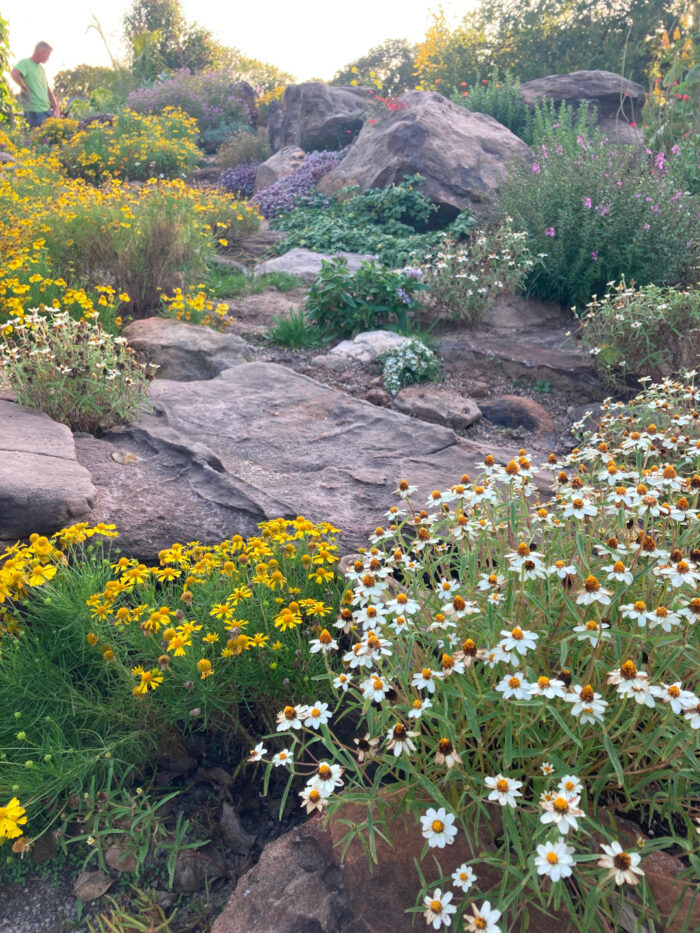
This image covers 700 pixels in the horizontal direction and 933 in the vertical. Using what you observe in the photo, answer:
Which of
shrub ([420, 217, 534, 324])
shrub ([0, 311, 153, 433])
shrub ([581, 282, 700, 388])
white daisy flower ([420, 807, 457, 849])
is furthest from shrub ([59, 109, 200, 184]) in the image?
white daisy flower ([420, 807, 457, 849])

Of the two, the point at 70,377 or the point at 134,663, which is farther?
the point at 70,377

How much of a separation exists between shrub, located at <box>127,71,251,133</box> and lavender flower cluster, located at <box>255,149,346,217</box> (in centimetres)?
704

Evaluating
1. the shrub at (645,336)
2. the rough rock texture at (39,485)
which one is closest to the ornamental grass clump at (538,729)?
the rough rock texture at (39,485)

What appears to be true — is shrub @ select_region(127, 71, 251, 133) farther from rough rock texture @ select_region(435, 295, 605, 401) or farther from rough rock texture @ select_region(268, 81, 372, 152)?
rough rock texture @ select_region(435, 295, 605, 401)

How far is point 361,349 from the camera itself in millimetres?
5984

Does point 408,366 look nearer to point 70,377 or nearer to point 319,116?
point 70,377

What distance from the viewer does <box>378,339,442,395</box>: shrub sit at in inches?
214

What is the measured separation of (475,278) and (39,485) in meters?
4.49

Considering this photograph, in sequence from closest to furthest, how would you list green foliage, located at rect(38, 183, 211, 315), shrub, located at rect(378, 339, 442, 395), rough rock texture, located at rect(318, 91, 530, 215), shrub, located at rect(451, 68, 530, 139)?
shrub, located at rect(378, 339, 442, 395)
green foliage, located at rect(38, 183, 211, 315)
rough rock texture, located at rect(318, 91, 530, 215)
shrub, located at rect(451, 68, 530, 139)

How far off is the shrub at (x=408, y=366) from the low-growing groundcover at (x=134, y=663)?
2.97 metres

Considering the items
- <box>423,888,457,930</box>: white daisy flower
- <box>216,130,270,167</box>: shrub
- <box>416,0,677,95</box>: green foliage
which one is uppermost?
<box>416,0,677,95</box>: green foliage

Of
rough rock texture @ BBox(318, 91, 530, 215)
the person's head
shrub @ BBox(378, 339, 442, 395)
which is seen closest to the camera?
shrub @ BBox(378, 339, 442, 395)

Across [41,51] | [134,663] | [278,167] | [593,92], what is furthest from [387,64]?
[134,663]

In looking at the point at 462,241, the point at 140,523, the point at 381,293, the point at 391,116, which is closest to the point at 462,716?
the point at 140,523
